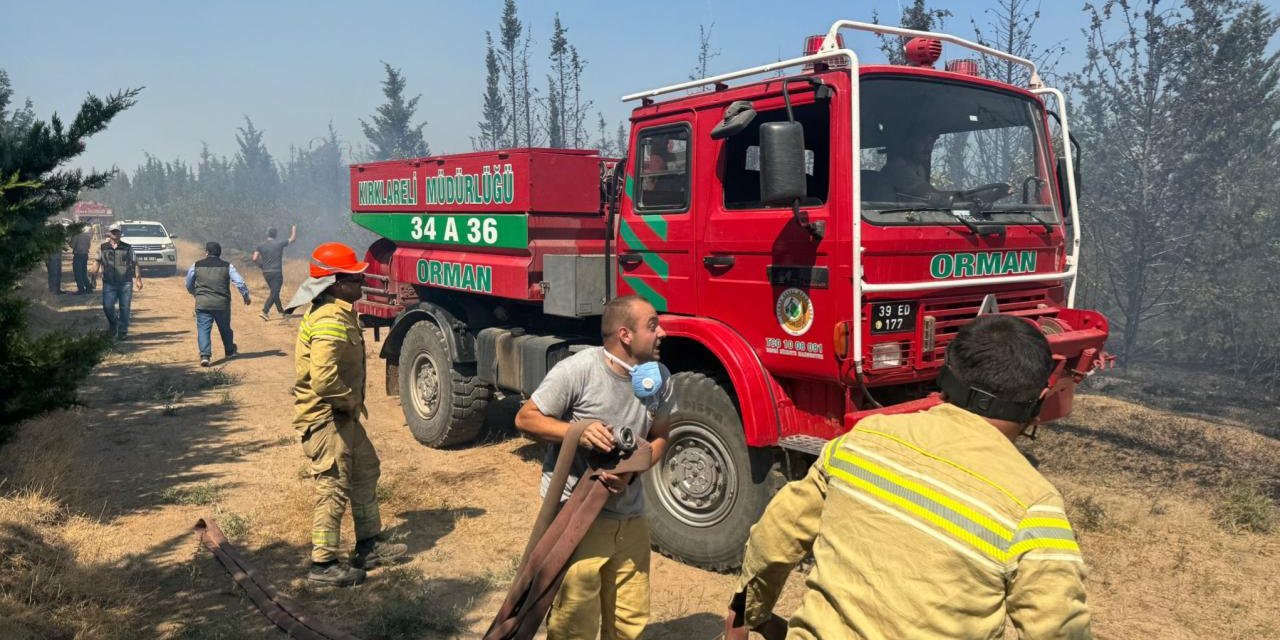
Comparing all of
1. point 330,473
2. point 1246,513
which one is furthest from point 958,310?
point 330,473

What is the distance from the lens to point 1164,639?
383 centimetres

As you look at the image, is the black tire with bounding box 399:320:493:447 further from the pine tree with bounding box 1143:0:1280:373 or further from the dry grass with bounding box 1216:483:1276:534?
the pine tree with bounding box 1143:0:1280:373

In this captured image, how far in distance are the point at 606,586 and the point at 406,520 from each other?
9.79 feet

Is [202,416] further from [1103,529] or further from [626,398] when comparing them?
[1103,529]

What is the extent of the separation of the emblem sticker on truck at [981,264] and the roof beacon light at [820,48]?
115 cm

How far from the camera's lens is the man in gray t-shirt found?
9.59 feet

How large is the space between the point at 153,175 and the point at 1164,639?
87792 millimetres

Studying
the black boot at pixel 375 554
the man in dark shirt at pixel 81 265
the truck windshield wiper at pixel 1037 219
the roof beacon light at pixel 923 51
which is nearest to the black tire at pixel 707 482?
the black boot at pixel 375 554

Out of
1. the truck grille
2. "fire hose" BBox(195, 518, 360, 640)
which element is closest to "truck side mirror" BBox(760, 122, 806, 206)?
the truck grille

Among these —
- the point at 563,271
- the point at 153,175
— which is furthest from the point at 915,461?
the point at 153,175

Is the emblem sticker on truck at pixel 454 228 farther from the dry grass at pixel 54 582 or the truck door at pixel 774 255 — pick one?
the dry grass at pixel 54 582

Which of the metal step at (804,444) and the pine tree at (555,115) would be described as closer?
the metal step at (804,444)

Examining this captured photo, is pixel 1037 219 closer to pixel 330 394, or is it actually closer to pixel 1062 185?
pixel 1062 185

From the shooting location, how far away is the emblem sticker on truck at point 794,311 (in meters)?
4.23
